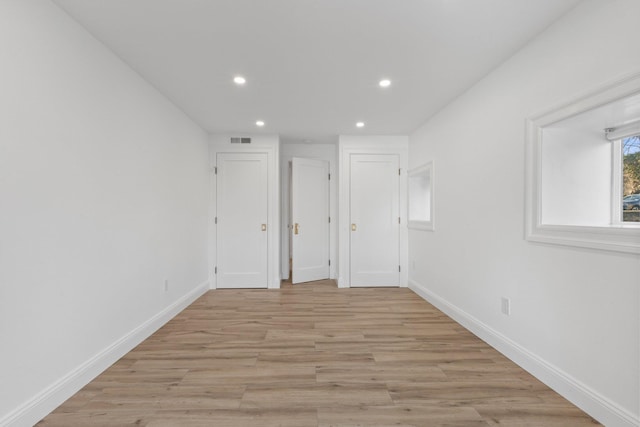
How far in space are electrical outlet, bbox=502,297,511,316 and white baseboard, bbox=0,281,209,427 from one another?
3.16 m

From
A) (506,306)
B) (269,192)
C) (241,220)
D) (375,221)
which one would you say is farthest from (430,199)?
(241,220)

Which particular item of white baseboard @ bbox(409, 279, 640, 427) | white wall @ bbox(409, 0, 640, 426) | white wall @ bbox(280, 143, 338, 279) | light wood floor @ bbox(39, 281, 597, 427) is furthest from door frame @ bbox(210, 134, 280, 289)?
white baseboard @ bbox(409, 279, 640, 427)

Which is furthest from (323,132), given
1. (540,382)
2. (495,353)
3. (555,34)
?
(540,382)

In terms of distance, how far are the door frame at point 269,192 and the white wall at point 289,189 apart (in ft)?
1.72

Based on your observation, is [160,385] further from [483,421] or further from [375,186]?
[375,186]

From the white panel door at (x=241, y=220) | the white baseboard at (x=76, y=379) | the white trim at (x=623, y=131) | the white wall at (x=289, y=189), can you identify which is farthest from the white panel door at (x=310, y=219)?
the white trim at (x=623, y=131)

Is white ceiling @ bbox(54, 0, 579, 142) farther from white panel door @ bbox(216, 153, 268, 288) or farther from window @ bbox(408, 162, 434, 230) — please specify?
window @ bbox(408, 162, 434, 230)

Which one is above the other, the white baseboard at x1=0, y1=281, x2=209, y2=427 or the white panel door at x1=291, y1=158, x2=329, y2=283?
the white panel door at x1=291, y1=158, x2=329, y2=283

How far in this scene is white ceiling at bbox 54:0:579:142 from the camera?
1.69m

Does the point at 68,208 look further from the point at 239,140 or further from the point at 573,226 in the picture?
the point at 573,226

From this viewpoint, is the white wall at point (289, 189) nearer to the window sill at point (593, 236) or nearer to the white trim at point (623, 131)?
the window sill at point (593, 236)

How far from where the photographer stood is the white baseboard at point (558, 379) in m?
1.45

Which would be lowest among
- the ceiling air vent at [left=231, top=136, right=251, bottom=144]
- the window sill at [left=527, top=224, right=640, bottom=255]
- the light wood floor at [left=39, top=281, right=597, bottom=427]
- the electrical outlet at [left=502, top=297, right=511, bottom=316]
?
the light wood floor at [left=39, top=281, right=597, bottom=427]

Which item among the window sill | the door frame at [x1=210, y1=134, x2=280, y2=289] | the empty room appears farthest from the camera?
the door frame at [x1=210, y1=134, x2=280, y2=289]
